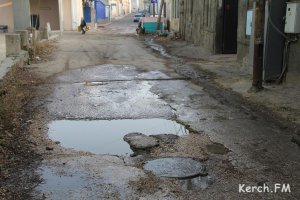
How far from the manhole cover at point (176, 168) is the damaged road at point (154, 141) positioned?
0.08 ft

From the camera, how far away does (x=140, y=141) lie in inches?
246

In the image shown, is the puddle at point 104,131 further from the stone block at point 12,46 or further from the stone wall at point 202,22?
the stone wall at point 202,22

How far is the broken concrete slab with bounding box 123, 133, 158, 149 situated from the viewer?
605 centimetres

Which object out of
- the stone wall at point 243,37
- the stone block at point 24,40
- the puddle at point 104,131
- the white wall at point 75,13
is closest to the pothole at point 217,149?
the puddle at point 104,131

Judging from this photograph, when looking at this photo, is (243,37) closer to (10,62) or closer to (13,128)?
(10,62)

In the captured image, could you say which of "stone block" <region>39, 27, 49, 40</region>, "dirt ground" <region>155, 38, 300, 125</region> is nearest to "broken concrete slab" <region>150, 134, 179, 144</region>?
"dirt ground" <region>155, 38, 300, 125</region>

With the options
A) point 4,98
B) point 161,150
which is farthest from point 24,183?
point 4,98

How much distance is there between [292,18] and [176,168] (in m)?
5.75

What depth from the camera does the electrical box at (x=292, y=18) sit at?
922 cm

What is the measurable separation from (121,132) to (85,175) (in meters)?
1.91

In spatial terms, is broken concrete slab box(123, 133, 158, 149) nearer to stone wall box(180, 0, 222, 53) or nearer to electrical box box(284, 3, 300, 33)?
electrical box box(284, 3, 300, 33)

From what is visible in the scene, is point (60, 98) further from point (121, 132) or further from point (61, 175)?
point (61, 175)

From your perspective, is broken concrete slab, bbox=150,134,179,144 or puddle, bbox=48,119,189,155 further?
broken concrete slab, bbox=150,134,179,144

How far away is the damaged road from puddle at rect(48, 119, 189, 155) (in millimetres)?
16
